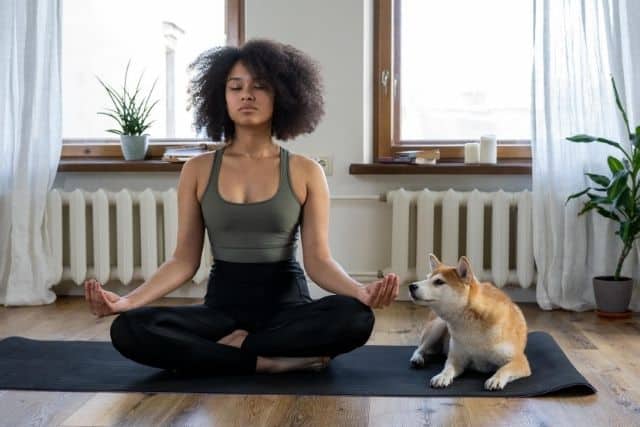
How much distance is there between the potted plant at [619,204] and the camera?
11.6 ft

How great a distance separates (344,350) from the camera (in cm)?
259

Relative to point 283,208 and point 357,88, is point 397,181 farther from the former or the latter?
point 283,208

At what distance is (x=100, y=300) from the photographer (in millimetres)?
2338

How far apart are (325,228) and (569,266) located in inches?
57.1

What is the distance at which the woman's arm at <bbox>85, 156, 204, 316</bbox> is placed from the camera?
8.46 feet

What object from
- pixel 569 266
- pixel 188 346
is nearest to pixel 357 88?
pixel 569 266

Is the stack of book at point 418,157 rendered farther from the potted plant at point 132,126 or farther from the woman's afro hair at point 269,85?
the woman's afro hair at point 269,85

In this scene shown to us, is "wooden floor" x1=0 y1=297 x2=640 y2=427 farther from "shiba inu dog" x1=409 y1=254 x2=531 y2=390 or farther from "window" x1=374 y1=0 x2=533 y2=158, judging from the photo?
"window" x1=374 y1=0 x2=533 y2=158

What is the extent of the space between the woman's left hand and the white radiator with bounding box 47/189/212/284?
5.36 ft

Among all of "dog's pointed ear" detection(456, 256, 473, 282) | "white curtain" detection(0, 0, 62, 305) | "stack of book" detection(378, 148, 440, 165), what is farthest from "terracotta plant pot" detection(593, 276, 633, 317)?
"white curtain" detection(0, 0, 62, 305)

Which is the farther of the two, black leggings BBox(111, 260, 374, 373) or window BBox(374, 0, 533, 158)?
window BBox(374, 0, 533, 158)

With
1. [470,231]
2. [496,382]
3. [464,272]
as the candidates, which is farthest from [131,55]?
[496,382]

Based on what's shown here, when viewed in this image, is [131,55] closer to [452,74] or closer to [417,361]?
[452,74]

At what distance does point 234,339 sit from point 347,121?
5.26 ft
